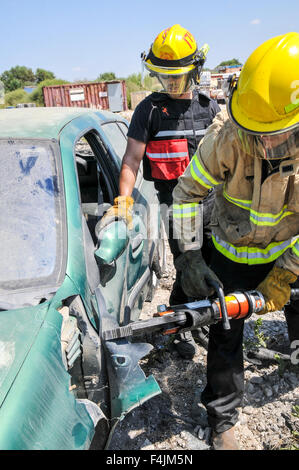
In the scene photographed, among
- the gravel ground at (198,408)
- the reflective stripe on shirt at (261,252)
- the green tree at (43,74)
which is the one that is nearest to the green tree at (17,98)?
the gravel ground at (198,408)

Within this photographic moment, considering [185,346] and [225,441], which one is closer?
[225,441]

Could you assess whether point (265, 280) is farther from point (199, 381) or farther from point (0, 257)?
point (0, 257)

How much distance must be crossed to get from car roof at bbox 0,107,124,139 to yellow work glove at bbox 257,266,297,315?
1.24m

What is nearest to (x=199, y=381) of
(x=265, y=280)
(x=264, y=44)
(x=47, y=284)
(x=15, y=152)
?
(x=265, y=280)

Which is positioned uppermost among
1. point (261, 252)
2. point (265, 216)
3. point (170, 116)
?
point (170, 116)

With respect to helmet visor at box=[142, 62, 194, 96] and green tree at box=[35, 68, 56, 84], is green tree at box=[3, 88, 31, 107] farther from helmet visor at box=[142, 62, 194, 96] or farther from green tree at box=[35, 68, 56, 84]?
green tree at box=[35, 68, 56, 84]

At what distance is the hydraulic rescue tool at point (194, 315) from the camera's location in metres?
1.55

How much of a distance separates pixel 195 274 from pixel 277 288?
1.29ft

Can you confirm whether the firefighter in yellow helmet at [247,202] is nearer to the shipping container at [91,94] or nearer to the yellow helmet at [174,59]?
the yellow helmet at [174,59]

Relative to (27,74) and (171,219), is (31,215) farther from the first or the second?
(27,74)

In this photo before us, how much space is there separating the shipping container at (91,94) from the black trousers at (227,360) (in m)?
23.0

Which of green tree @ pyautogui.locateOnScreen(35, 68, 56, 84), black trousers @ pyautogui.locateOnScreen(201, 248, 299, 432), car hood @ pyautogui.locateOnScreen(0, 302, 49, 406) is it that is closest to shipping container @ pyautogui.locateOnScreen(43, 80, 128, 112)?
black trousers @ pyautogui.locateOnScreen(201, 248, 299, 432)

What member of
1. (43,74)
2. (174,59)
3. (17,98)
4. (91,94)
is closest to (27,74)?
(43,74)

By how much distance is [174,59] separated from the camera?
98.9 inches
